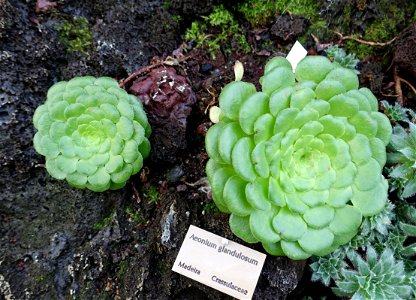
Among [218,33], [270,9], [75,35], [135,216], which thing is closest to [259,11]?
[270,9]

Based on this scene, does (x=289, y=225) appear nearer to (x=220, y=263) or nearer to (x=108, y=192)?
(x=220, y=263)

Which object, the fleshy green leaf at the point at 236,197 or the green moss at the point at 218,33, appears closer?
the fleshy green leaf at the point at 236,197

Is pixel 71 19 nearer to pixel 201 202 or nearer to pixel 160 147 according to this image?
pixel 160 147

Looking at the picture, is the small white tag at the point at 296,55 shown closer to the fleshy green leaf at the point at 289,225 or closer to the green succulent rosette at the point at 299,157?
the green succulent rosette at the point at 299,157

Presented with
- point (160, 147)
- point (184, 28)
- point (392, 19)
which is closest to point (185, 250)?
point (160, 147)

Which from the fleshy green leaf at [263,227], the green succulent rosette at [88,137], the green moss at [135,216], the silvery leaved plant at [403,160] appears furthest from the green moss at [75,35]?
the silvery leaved plant at [403,160]
